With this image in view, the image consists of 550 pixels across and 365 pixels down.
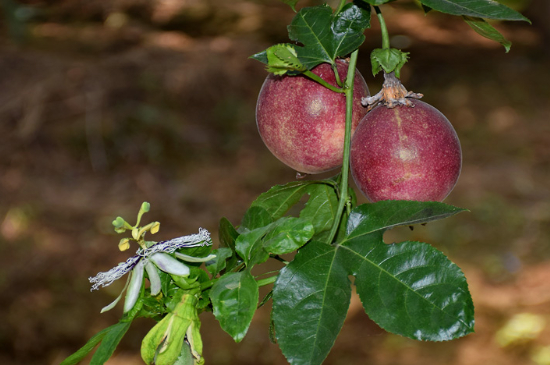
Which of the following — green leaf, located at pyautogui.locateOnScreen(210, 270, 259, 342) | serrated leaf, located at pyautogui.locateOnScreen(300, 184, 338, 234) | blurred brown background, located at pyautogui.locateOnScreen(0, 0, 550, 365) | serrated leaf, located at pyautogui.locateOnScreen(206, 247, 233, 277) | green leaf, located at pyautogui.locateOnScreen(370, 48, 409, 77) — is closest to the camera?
green leaf, located at pyautogui.locateOnScreen(210, 270, 259, 342)

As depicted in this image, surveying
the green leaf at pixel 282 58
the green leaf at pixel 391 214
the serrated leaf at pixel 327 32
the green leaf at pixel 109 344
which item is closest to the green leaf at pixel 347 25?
the serrated leaf at pixel 327 32

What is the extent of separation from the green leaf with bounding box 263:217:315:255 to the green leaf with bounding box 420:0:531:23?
33 centimetres

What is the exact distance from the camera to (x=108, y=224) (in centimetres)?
411

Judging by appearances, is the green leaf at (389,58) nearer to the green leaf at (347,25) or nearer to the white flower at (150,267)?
the green leaf at (347,25)

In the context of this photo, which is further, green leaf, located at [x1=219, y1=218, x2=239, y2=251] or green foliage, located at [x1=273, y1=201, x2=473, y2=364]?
green leaf, located at [x1=219, y1=218, x2=239, y2=251]

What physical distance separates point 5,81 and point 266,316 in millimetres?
3363

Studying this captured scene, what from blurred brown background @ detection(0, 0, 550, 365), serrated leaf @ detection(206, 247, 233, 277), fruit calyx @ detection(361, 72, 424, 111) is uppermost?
fruit calyx @ detection(361, 72, 424, 111)

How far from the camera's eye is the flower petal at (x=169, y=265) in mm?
684

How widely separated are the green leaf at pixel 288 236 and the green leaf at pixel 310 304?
5 cm

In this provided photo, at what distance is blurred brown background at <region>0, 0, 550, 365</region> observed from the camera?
3275 mm

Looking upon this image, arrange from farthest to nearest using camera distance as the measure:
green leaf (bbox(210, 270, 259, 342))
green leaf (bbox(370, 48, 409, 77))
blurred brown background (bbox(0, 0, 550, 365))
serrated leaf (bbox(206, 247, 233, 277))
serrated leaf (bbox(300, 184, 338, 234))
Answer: blurred brown background (bbox(0, 0, 550, 365)) < serrated leaf (bbox(300, 184, 338, 234)) < green leaf (bbox(370, 48, 409, 77)) < serrated leaf (bbox(206, 247, 233, 277)) < green leaf (bbox(210, 270, 259, 342))

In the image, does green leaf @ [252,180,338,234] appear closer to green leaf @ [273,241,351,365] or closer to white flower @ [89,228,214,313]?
green leaf @ [273,241,351,365]

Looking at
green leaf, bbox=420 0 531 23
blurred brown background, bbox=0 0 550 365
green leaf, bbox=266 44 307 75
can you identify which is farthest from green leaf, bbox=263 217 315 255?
blurred brown background, bbox=0 0 550 365

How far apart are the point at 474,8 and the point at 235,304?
49cm
